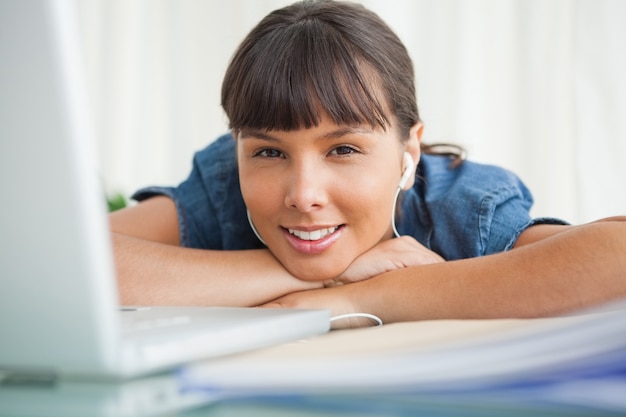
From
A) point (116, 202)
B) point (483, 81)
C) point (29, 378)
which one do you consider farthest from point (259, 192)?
point (116, 202)

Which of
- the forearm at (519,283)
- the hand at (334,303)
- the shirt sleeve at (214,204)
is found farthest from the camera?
the shirt sleeve at (214,204)

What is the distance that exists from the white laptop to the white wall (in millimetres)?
1749

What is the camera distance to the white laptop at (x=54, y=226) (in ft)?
1.22

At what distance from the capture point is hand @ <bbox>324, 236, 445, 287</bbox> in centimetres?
105

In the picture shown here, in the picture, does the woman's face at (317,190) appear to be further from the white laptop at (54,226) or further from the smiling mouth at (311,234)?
the white laptop at (54,226)

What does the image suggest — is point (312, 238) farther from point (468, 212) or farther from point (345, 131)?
point (468, 212)

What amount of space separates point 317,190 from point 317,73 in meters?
0.16

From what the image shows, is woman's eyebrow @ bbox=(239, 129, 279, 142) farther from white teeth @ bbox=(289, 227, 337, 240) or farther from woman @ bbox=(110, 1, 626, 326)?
white teeth @ bbox=(289, 227, 337, 240)

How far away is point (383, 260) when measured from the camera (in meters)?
1.05

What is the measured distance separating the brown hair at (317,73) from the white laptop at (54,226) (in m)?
0.62

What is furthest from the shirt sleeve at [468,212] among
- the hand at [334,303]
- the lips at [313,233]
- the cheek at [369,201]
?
the hand at [334,303]

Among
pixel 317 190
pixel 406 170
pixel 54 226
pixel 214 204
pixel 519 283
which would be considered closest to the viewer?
pixel 54 226

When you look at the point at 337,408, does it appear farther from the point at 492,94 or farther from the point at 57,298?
the point at 492,94

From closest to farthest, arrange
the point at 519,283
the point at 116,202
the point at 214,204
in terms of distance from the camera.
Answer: the point at 519,283
the point at 214,204
the point at 116,202
